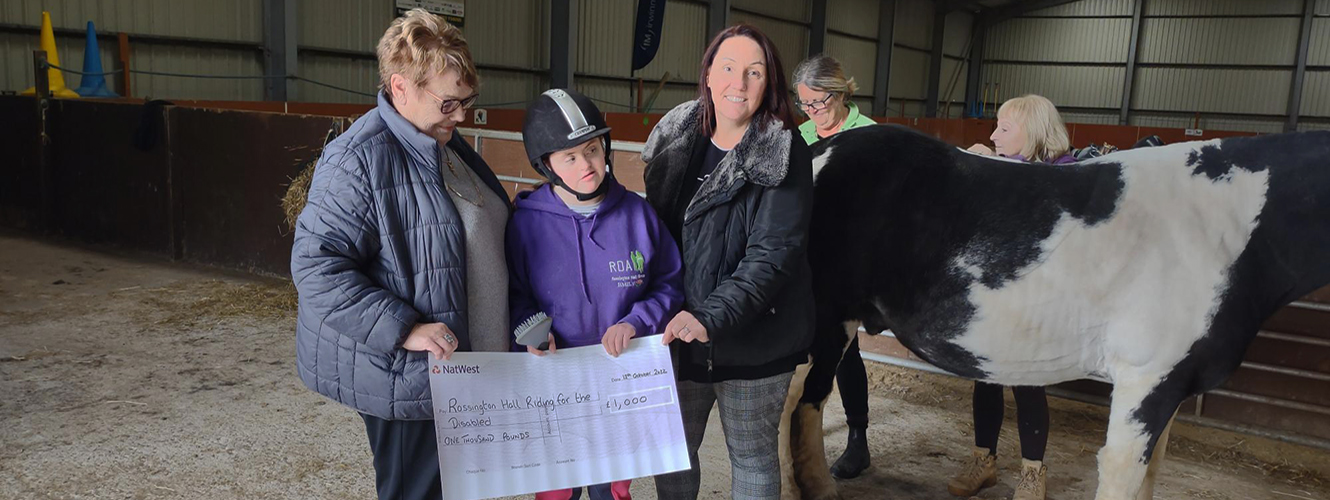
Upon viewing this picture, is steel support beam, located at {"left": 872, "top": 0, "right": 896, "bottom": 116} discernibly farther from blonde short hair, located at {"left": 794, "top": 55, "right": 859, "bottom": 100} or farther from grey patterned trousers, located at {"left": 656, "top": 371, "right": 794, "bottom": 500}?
grey patterned trousers, located at {"left": 656, "top": 371, "right": 794, "bottom": 500}

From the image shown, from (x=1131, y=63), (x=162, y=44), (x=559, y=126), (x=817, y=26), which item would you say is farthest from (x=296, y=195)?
(x=1131, y=63)

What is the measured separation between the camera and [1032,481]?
2.91 m

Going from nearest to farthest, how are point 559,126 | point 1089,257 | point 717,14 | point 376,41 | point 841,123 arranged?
point 559,126 < point 1089,257 < point 841,123 < point 376,41 < point 717,14

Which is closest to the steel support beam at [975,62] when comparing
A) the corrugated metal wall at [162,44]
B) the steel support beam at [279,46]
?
the steel support beam at [279,46]

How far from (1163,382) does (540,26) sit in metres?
12.2

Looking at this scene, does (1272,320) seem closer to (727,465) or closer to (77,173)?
(727,465)

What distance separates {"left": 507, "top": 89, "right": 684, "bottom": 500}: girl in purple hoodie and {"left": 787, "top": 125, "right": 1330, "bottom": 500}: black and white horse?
35.3 inches

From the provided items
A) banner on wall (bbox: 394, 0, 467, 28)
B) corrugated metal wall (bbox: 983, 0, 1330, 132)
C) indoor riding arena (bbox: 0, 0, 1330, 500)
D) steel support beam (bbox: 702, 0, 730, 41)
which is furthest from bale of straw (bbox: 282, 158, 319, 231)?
corrugated metal wall (bbox: 983, 0, 1330, 132)

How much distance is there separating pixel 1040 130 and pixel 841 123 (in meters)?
0.66

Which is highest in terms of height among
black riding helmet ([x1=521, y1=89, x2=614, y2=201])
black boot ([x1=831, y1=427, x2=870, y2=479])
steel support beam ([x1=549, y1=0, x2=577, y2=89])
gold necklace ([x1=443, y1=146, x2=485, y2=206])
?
steel support beam ([x1=549, y1=0, x2=577, y2=89])

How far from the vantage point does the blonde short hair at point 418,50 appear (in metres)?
1.62

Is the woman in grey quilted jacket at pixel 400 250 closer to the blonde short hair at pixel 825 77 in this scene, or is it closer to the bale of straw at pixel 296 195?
the blonde short hair at pixel 825 77

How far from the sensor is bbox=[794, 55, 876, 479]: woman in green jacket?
3.08 m

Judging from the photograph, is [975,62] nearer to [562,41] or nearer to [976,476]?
[562,41]
